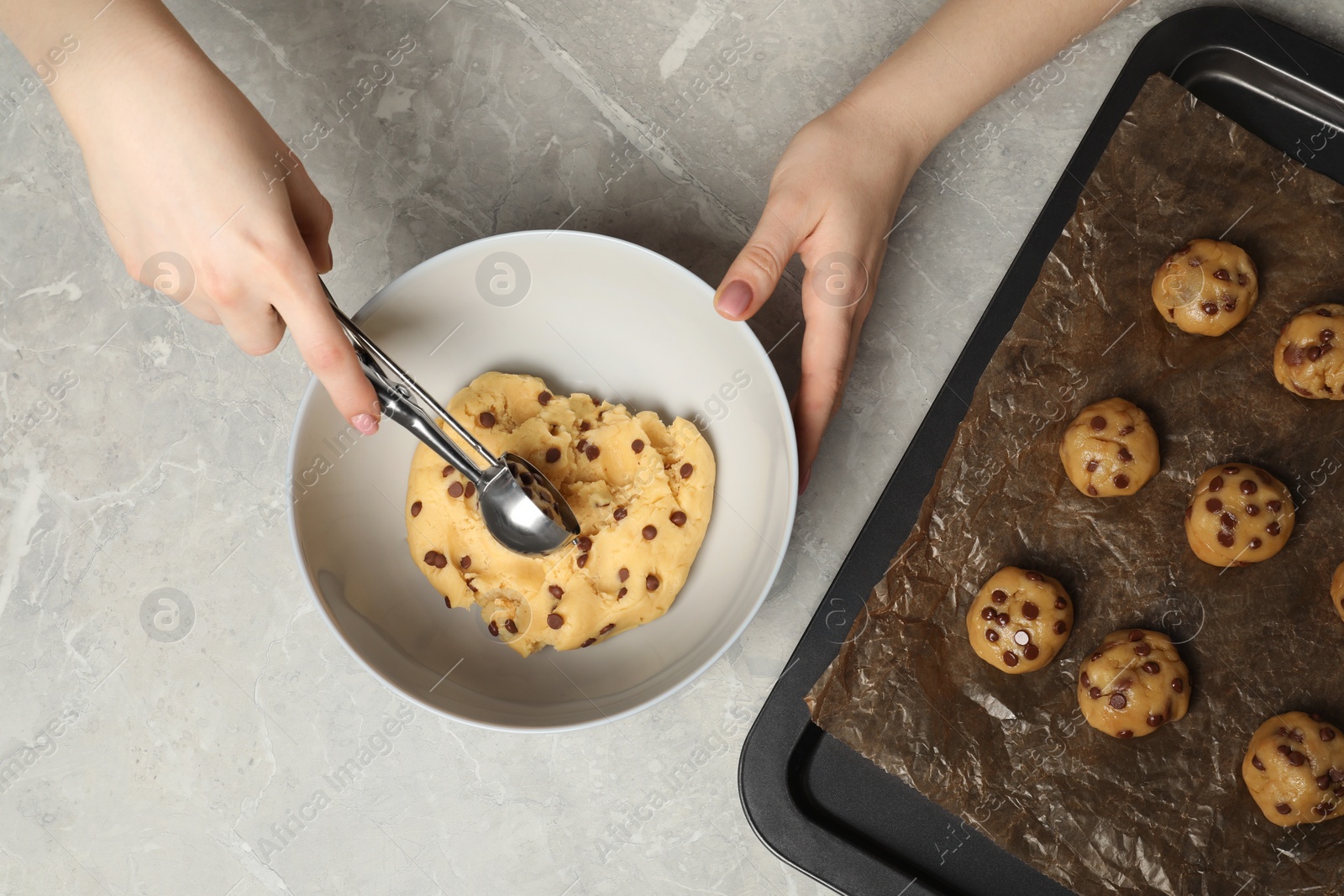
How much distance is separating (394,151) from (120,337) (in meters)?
0.57

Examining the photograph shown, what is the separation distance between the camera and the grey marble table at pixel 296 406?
1.40 m

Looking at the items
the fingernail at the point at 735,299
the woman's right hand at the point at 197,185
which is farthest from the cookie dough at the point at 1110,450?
the woman's right hand at the point at 197,185

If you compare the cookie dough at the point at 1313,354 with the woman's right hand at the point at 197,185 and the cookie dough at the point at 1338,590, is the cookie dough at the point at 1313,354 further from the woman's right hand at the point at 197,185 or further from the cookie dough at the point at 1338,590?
the woman's right hand at the point at 197,185

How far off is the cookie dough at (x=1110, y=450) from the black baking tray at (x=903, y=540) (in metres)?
0.17

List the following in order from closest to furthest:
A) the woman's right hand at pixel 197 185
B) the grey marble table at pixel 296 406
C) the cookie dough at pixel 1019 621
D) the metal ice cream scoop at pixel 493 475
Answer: the woman's right hand at pixel 197 185 → the metal ice cream scoop at pixel 493 475 → the cookie dough at pixel 1019 621 → the grey marble table at pixel 296 406

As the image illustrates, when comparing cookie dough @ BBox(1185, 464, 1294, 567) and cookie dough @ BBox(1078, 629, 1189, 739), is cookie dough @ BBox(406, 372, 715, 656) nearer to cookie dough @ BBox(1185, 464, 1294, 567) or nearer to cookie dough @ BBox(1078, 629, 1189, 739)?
cookie dough @ BBox(1078, 629, 1189, 739)

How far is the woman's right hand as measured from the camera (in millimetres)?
964

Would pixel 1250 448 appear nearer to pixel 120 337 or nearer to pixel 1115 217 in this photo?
pixel 1115 217

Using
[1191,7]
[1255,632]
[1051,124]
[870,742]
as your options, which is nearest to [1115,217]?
[1051,124]

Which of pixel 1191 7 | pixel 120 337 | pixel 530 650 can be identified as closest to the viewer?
pixel 530 650

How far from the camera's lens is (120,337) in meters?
1.48

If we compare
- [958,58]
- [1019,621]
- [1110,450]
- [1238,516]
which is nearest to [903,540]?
[1019,621]

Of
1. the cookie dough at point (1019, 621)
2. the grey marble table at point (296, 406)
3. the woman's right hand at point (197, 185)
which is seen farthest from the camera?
the grey marble table at point (296, 406)

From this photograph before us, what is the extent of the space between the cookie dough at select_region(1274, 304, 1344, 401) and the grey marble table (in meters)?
0.42
